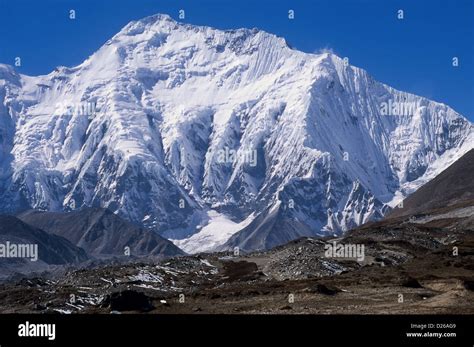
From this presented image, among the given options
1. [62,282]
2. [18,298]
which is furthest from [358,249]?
[18,298]

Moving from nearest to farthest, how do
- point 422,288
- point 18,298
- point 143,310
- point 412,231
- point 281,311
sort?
point 281,311, point 143,310, point 422,288, point 18,298, point 412,231

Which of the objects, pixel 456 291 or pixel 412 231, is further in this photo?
pixel 412 231
